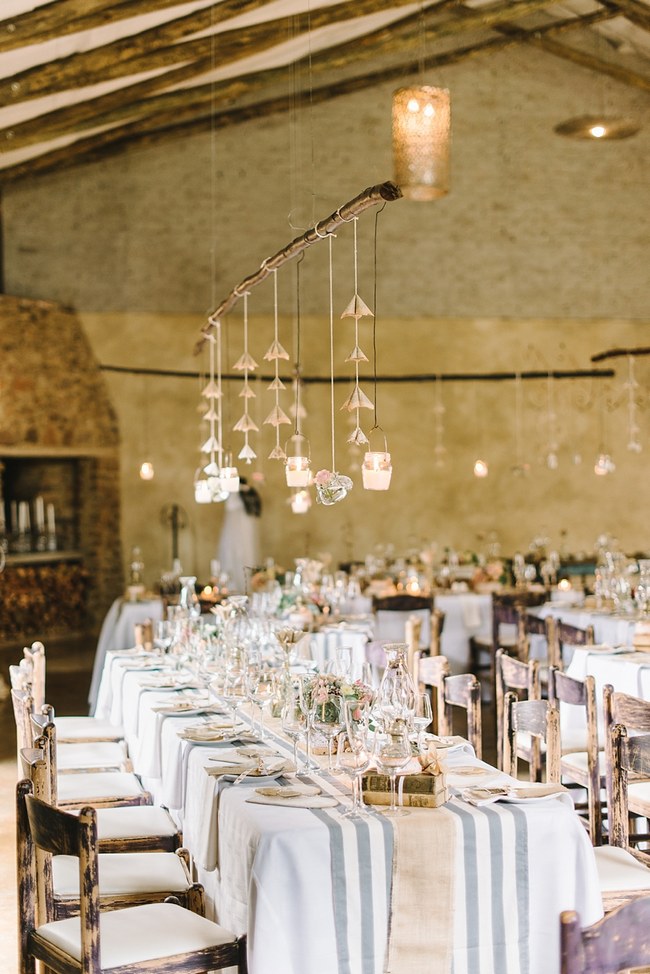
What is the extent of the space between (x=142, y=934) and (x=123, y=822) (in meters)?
1.08

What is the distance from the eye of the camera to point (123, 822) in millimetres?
4023

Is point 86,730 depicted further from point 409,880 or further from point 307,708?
point 409,880

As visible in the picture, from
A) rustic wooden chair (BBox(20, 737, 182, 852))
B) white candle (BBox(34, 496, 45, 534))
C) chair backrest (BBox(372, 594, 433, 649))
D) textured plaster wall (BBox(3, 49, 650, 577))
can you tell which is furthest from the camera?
white candle (BBox(34, 496, 45, 534))

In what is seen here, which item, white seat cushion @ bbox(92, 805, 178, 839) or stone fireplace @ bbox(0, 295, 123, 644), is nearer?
white seat cushion @ bbox(92, 805, 178, 839)

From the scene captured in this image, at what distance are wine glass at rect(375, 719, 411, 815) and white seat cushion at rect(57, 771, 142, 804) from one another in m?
1.70

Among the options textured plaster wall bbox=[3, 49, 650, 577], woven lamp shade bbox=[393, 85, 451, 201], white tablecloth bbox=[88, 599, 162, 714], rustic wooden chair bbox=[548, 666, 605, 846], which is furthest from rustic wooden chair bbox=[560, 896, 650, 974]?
textured plaster wall bbox=[3, 49, 650, 577]

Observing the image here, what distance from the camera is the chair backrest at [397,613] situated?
27.8 feet

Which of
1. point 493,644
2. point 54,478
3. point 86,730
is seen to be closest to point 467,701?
point 86,730

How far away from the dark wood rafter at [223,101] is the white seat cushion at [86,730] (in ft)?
21.0

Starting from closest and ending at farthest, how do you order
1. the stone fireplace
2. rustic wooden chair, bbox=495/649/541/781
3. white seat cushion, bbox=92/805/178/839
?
white seat cushion, bbox=92/805/178/839 → rustic wooden chair, bbox=495/649/541/781 → the stone fireplace

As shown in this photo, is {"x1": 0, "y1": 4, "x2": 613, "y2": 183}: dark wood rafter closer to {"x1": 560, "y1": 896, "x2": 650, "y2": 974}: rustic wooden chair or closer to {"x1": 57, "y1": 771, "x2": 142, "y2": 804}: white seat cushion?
{"x1": 57, "y1": 771, "x2": 142, "y2": 804}: white seat cushion

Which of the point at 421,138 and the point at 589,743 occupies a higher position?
the point at 421,138

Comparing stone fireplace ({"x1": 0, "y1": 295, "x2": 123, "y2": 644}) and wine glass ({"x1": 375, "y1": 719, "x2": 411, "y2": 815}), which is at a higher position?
stone fireplace ({"x1": 0, "y1": 295, "x2": 123, "y2": 644})

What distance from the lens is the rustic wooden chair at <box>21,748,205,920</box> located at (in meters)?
3.31
